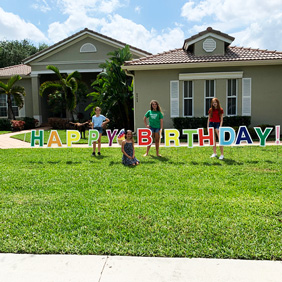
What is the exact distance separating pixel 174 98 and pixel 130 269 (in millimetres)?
12466

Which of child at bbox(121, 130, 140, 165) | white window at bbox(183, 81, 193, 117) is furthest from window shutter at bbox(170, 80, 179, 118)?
child at bbox(121, 130, 140, 165)

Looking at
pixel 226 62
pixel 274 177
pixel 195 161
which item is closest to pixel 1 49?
pixel 226 62

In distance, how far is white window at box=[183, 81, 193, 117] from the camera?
14750mm

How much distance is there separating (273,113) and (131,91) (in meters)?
7.59

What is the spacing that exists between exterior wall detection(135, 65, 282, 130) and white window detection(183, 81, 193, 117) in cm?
20

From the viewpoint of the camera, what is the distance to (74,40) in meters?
21.2

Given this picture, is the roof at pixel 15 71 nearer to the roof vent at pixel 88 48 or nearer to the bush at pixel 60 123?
the roof vent at pixel 88 48

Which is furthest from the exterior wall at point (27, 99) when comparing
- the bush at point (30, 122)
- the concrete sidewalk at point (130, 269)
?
the concrete sidewalk at point (130, 269)

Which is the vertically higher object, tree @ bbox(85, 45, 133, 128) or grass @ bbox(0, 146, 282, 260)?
tree @ bbox(85, 45, 133, 128)

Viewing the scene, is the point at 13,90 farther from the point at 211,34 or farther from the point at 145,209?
the point at 145,209

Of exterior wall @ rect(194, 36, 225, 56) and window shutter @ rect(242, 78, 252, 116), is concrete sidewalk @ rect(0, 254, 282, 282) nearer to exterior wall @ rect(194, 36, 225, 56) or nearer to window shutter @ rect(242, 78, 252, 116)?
window shutter @ rect(242, 78, 252, 116)

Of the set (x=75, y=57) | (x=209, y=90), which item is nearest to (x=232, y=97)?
(x=209, y=90)

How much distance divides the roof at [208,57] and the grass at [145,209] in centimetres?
785

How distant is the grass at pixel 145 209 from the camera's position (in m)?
3.25
